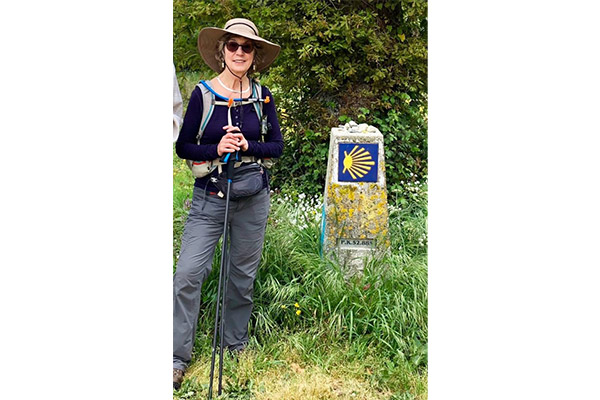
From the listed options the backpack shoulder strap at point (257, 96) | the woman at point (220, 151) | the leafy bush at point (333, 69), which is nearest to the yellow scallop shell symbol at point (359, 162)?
the leafy bush at point (333, 69)

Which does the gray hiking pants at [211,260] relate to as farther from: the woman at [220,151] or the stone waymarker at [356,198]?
the stone waymarker at [356,198]

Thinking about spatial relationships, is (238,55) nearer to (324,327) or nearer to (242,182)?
(242,182)

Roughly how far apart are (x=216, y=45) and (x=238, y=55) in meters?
0.21

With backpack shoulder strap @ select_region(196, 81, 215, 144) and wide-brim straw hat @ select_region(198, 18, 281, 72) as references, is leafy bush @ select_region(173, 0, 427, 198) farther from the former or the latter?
backpack shoulder strap @ select_region(196, 81, 215, 144)

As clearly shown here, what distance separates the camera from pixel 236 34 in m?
3.70

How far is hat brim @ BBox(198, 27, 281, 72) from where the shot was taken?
12.2 feet

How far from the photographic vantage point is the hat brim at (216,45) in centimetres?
372

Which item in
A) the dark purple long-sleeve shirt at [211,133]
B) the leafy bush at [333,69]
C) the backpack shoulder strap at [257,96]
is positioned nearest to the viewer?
the dark purple long-sleeve shirt at [211,133]

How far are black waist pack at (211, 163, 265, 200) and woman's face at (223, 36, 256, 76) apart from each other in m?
0.57

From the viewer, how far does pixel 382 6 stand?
453cm

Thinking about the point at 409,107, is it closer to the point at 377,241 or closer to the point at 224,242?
the point at 377,241

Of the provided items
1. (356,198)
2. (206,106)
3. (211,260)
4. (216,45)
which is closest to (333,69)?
(356,198)

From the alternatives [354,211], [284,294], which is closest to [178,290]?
[284,294]

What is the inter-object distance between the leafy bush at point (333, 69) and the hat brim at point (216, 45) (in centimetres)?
56
